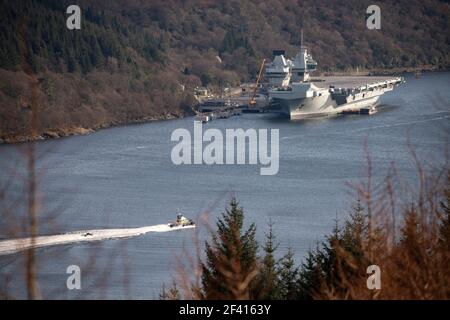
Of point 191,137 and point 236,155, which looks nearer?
point 236,155

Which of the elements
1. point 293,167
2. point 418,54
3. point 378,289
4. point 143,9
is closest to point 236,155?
point 293,167

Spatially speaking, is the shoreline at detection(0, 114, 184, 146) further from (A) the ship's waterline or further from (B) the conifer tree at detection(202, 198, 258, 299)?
(B) the conifer tree at detection(202, 198, 258, 299)

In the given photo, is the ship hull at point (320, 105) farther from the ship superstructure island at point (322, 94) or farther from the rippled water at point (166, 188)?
the rippled water at point (166, 188)

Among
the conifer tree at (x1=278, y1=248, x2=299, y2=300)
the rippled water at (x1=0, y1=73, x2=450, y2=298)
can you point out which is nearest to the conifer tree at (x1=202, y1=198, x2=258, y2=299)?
the conifer tree at (x1=278, y1=248, x2=299, y2=300)

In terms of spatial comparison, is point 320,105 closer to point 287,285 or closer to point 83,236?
point 83,236

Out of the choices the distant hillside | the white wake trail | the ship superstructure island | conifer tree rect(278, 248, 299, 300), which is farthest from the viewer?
the ship superstructure island

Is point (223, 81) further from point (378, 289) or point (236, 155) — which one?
point (378, 289)
